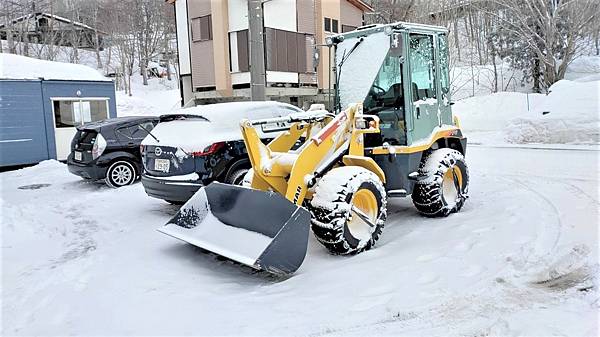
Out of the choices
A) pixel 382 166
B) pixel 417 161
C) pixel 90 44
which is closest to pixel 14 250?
pixel 382 166

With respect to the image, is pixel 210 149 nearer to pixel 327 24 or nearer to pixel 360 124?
pixel 360 124

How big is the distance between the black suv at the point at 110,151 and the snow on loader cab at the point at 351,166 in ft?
15.8

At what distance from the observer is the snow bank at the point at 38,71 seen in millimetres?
13734

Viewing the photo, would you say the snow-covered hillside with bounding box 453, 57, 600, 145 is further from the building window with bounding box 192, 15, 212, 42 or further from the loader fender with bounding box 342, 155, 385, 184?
the building window with bounding box 192, 15, 212, 42

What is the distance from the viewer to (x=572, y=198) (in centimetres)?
685

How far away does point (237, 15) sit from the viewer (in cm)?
2230

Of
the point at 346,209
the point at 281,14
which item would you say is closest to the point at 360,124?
Answer: the point at 346,209

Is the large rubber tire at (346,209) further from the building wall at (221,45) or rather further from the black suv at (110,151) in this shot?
the building wall at (221,45)

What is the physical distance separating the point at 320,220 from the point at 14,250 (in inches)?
138

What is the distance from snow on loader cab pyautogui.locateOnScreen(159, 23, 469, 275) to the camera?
15.4 feet

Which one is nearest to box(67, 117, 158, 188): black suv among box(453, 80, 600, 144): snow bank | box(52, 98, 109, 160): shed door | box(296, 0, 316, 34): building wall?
box(52, 98, 109, 160): shed door

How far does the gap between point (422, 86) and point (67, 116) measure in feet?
38.0

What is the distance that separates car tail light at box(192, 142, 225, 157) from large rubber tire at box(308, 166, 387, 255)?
2.21 metres

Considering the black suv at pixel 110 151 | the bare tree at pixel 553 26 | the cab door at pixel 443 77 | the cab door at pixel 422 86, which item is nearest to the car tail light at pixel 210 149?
the cab door at pixel 422 86
